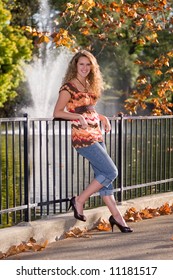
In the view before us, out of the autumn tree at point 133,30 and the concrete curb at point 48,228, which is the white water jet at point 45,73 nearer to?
the autumn tree at point 133,30

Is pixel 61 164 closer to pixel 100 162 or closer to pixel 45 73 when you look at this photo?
pixel 100 162

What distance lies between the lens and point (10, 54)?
162 ft

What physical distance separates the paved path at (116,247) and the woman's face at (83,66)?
1.74 metres

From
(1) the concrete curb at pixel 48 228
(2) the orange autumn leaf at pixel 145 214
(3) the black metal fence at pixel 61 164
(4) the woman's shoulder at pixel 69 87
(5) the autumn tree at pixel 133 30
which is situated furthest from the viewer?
(5) the autumn tree at pixel 133 30

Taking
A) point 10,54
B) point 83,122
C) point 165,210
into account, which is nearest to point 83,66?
point 83,122

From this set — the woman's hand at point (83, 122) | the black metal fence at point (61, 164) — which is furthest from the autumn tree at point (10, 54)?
the woman's hand at point (83, 122)

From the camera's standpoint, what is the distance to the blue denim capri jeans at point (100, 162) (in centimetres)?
799

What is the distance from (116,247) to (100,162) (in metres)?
0.95

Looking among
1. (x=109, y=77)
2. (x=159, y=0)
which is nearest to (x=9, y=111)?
(x=109, y=77)

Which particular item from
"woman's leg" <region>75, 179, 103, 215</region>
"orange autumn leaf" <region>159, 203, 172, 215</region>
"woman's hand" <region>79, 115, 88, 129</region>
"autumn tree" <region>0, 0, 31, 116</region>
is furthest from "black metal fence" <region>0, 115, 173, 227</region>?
"autumn tree" <region>0, 0, 31, 116</region>

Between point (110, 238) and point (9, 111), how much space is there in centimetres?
4942

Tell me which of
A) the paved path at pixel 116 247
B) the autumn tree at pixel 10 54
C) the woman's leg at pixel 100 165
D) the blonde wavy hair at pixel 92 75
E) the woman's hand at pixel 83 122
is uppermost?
the autumn tree at pixel 10 54
